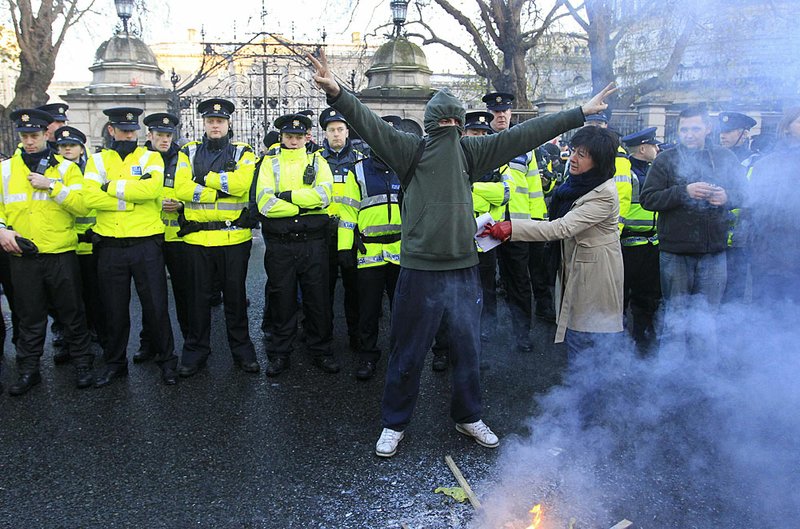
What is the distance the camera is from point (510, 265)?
5.92 metres

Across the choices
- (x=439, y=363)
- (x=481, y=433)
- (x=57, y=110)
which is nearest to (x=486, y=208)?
(x=439, y=363)

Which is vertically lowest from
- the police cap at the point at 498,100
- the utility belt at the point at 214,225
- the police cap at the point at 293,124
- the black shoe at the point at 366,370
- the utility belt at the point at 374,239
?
the black shoe at the point at 366,370

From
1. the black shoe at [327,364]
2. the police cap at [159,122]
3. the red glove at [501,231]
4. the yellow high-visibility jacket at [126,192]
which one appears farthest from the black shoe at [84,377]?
the red glove at [501,231]

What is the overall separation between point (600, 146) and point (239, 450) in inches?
119

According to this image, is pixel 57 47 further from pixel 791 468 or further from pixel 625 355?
pixel 791 468

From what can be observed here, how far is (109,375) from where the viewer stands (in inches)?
198

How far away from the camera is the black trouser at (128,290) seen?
195 inches

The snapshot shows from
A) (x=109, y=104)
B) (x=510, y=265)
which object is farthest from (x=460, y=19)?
(x=510, y=265)

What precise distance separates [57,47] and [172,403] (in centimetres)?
1276

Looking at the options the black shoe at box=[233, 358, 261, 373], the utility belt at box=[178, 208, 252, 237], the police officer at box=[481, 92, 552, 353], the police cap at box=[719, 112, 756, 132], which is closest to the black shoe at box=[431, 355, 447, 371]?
the police officer at box=[481, 92, 552, 353]

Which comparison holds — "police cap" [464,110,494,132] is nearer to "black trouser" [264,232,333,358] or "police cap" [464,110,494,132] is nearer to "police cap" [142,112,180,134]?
"black trouser" [264,232,333,358]

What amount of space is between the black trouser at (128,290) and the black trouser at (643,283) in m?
4.31

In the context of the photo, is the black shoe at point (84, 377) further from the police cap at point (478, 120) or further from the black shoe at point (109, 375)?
the police cap at point (478, 120)

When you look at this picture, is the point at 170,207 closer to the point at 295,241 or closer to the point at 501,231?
the point at 295,241
